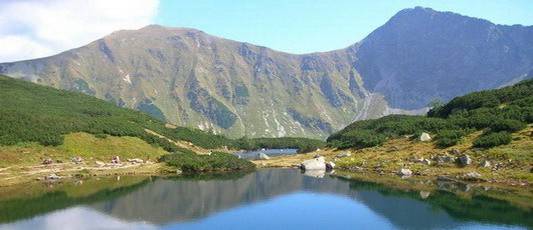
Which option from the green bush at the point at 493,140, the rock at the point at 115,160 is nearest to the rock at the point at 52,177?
the rock at the point at 115,160

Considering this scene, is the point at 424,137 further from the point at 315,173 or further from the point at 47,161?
the point at 47,161

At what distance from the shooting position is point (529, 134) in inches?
4099

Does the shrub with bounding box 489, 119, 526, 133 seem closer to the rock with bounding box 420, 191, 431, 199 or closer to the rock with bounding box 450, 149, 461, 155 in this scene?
the rock with bounding box 450, 149, 461, 155

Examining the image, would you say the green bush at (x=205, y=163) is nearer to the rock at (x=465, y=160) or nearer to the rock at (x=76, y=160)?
the rock at (x=76, y=160)

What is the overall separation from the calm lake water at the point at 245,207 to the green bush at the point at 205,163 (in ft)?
54.3

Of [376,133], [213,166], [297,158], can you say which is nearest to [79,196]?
[213,166]

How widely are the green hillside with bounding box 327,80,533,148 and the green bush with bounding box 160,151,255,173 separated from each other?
3537 centimetres

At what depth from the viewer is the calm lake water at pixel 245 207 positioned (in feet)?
218

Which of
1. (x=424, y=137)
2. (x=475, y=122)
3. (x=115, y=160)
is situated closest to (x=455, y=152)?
(x=424, y=137)

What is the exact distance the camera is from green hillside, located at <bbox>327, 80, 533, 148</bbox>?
4323 inches

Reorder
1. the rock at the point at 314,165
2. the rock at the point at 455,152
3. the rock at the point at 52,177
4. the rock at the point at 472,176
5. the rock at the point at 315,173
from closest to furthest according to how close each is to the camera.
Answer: the rock at the point at 472,176, the rock at the point at 52,177, the rock at the point at 455,152, the rock at the point at 315,173, the rock at the point at 314,165

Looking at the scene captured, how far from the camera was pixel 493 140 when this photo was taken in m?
104

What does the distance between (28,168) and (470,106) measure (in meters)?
115

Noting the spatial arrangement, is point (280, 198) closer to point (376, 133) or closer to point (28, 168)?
point (28, 168)
